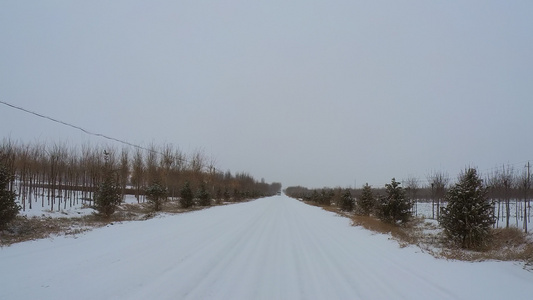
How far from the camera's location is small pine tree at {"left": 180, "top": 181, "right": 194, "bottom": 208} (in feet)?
95.5

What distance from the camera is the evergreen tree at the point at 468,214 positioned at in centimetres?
945

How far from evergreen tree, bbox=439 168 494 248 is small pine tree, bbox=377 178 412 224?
583cm

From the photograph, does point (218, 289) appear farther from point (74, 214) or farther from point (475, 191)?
point (74, 214)

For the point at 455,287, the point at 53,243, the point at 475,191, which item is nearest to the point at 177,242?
the point at 53,243

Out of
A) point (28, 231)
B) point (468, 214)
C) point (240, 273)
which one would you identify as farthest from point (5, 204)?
point (468, 214)

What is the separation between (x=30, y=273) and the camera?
18.9 feet

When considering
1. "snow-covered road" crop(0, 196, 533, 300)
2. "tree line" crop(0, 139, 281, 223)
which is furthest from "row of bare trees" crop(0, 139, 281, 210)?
"snow-covered road" crop(0, 196, 533, 300)

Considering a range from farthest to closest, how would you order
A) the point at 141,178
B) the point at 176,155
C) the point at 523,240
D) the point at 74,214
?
1. the point at 176,155
2. the point at 141,178
3. the point at 74,214
4. the point at 523,240

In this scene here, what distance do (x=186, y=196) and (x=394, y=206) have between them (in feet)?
64.8

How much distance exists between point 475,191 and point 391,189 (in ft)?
22.2

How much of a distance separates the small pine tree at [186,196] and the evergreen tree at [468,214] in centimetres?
Answer: 2335

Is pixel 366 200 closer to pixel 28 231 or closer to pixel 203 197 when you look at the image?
pixel 203 197

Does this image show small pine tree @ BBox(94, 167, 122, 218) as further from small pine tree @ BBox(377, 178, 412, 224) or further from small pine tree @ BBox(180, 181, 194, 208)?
small pine tree @ BBox(377, 178, 412, 224)

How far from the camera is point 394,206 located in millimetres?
16266
